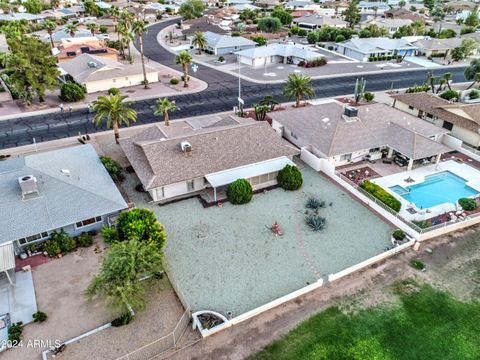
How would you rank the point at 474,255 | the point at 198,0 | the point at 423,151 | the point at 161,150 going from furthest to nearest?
the point at 198,0, the point at 423,151, the point at 161,150, the point at 474,255

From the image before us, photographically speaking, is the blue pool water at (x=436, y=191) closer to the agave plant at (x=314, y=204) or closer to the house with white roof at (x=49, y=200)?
A: the agave plant at (x=314, y=204)

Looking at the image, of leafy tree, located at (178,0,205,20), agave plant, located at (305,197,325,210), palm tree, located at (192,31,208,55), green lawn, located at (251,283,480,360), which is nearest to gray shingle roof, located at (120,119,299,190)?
agave plant, located at (305,197,325,210)

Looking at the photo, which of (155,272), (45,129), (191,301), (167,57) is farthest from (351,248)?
(167,57)

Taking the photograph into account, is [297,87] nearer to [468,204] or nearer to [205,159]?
[205,159]

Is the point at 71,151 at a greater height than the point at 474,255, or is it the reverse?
the point at 71,151

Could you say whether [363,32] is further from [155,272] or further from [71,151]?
[155,272]

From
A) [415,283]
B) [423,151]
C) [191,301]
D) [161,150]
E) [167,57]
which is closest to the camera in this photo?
[191,301]

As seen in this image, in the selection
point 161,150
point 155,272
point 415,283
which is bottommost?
point 415,283

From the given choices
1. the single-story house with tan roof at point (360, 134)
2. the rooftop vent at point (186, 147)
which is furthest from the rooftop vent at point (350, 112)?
the rooftop vent at point (186, 147)
